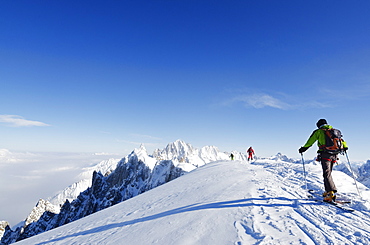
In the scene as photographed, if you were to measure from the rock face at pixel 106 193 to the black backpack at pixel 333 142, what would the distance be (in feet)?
368

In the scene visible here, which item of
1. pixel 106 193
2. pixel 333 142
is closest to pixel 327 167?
pixel 333 142

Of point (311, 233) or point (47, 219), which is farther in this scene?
point (47, 219)

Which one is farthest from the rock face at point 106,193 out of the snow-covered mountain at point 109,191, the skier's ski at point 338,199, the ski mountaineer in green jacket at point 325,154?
the ski mountaineer in green jacket at point 325,154

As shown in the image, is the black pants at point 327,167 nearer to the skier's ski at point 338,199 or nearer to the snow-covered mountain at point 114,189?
the skier's ski at point 338,199

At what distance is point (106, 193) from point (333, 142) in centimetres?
16913

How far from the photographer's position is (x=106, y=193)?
150000mm

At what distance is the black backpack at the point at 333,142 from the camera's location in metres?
6.84

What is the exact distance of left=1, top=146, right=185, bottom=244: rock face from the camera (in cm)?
11519

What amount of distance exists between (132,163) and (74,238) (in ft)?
574

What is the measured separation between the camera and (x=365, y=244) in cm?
414

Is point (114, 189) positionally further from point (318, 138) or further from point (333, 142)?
point (333, 142)

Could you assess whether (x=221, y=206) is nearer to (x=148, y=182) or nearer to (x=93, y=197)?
(x=148, y=182)

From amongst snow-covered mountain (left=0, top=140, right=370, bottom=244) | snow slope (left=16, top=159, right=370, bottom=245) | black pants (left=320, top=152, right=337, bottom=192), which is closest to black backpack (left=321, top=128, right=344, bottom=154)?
black pants (left=320, top=152, right=337, bottom=192)

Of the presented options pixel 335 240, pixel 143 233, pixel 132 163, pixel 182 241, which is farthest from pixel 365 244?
pixel 132 163
